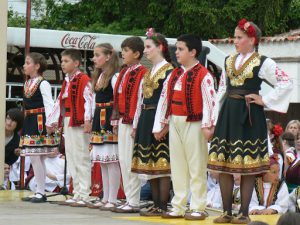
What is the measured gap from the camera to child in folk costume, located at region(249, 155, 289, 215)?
9.91m

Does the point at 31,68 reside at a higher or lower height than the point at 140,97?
higher

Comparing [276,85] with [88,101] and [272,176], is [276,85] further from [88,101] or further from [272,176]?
[88,101]

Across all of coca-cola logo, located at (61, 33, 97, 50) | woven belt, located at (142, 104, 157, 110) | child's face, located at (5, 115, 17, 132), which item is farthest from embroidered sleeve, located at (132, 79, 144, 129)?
coca-cola logo, located at (61, 33, 97, 50)

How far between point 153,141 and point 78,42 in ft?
22.8

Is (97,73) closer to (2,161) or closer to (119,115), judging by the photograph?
(119,115)

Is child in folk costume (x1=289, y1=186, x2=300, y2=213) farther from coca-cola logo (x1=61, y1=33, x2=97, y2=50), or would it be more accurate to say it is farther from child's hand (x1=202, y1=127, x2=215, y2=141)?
coca-cola logo (x1=61, y1=33, x2=97, y2=50)

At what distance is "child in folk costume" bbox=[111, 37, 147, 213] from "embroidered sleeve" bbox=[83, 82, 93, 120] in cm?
41

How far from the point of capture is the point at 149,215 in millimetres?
9336

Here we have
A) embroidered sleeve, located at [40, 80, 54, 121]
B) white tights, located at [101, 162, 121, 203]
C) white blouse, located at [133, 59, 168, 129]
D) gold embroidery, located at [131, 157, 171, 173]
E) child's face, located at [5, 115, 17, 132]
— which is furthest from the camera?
child's face, located at [5, 115, 17, 132]

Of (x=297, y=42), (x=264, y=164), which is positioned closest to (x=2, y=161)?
(x=264, y=164)

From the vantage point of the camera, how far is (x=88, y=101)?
1033 cm

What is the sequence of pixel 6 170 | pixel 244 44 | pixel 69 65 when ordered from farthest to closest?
pixel 6 170 → pixel 69 65 → pixel 244 44

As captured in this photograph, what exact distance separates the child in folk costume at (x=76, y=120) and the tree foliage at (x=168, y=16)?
55.2 feet

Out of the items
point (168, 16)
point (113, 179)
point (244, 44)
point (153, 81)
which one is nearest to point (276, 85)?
point (244, 44)
